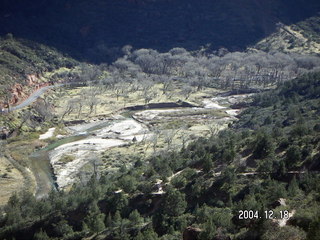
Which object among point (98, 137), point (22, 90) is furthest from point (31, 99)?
point (98, 137)

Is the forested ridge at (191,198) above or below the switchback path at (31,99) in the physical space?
below

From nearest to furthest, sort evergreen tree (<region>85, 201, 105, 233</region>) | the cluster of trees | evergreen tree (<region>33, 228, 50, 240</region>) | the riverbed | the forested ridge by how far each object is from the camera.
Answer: the forested ridge, evergreen tree (<region>85, 201, 105, 233</region>), evergreen tree (<region>33, 228, 50, 240</region>), the riverbed, the cluster of trees

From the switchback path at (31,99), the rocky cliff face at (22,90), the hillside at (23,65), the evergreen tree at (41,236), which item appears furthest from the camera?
the hillside at (23,65)

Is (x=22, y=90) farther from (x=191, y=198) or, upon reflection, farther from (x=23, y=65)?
(x=191, y=198)

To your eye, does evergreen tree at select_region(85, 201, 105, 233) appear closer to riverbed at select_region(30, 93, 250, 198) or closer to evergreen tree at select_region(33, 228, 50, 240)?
evergreen tree at select_region(33, 228, 50, 240)

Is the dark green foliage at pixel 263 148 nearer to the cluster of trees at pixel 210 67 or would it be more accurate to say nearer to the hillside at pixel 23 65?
the hillside at pixel 23 65

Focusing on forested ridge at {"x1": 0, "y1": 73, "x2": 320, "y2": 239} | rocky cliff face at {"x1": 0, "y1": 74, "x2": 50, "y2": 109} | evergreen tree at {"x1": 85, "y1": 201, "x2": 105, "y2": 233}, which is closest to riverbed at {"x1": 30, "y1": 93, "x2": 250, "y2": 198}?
forested ridge at {"x1": 0, "y1": 73, "x2": 320, "y2": 239}

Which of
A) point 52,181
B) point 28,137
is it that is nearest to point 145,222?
point 52,181

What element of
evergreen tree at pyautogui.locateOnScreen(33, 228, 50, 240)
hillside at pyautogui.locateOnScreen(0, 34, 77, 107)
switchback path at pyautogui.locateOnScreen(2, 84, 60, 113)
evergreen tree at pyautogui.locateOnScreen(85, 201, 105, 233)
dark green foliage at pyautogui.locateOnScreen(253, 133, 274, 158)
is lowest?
evergreen tree at pyautogui.locateOnScreen(33, 228, 50, 240)

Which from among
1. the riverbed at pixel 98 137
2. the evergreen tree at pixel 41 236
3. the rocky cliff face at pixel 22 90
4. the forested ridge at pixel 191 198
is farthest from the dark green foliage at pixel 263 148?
the rocky cliff face at pixel 22 90
